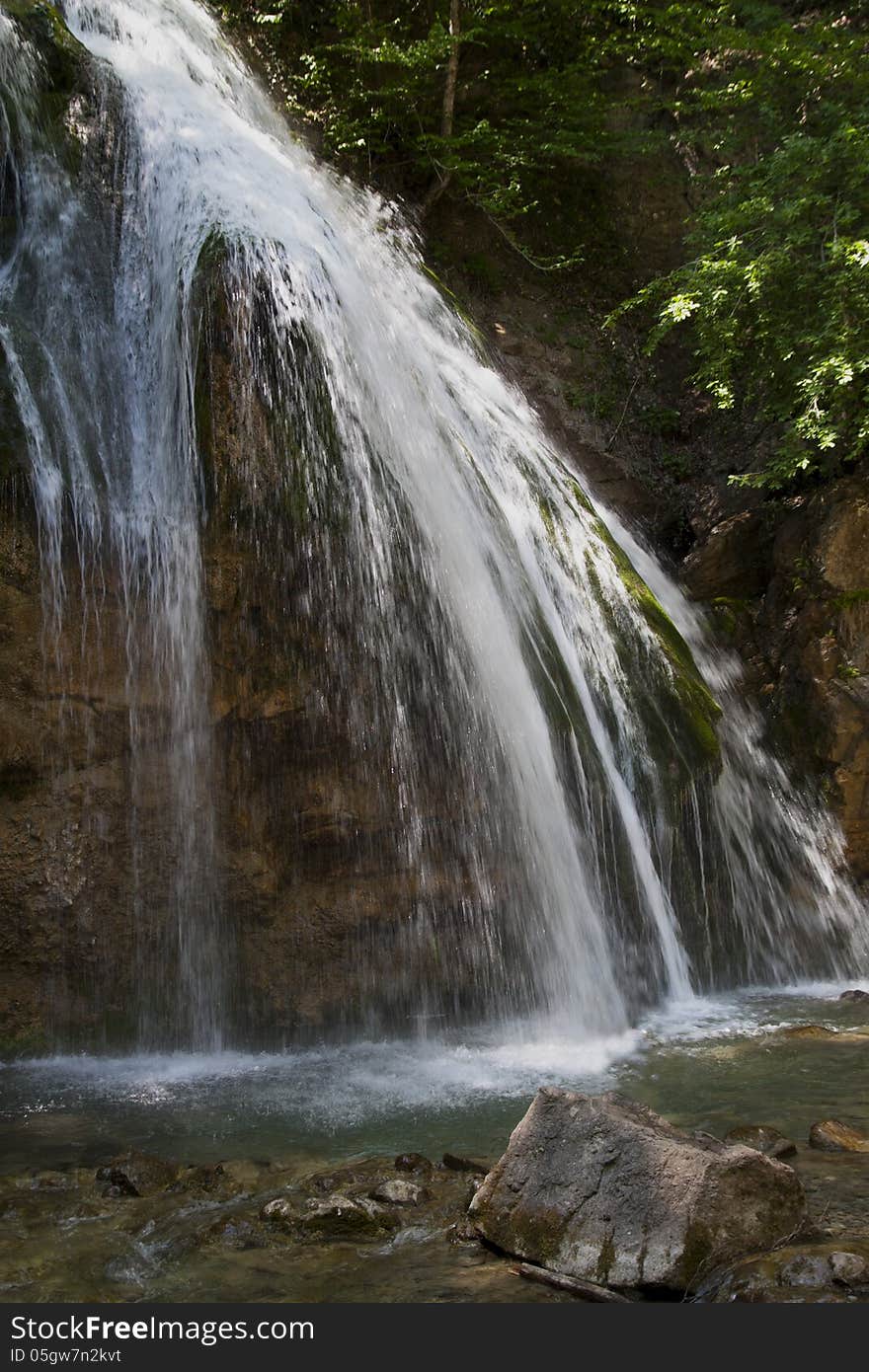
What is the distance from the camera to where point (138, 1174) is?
4164 mm

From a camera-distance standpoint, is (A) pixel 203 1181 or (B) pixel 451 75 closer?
(A) pixel 203 1181

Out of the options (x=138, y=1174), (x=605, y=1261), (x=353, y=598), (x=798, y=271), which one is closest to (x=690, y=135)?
(x=798, y=271)

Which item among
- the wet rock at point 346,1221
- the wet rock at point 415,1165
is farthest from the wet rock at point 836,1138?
the wet rock at point 346,1221

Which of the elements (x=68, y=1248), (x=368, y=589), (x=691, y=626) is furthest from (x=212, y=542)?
(x=691, y=626)

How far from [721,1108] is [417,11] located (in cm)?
1442

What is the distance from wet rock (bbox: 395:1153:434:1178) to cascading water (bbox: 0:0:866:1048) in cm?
Answer: 241

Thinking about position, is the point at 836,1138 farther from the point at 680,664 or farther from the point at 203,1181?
the point at 680,664

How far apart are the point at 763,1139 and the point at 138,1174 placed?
2.42 m

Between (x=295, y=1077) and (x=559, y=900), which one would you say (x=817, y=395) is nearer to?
(x=559, y=900)

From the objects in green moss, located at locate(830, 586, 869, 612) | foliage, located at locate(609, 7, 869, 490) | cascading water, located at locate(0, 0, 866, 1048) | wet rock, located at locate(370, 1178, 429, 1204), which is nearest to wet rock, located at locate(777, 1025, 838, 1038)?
cascading water, located at locate(0, 0, 866, 1048)

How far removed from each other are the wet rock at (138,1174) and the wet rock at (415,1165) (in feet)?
2.84

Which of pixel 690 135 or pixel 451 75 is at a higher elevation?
pixel 451 75

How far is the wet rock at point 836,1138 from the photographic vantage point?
14.0ft

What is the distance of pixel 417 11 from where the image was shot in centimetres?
1441
